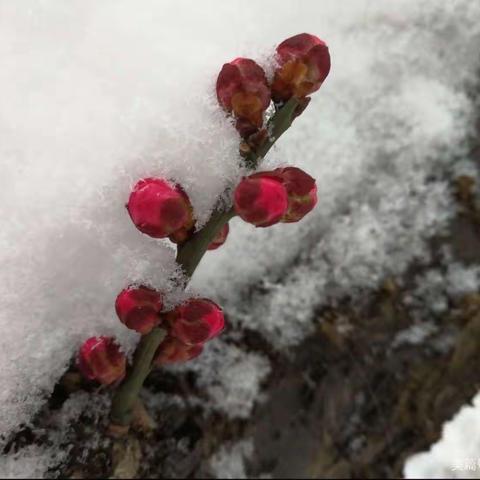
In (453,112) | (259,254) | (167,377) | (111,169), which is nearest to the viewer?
(111,169)

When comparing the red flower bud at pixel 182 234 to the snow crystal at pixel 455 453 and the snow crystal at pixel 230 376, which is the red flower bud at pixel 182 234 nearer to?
the snow crystal at pixel 230 376

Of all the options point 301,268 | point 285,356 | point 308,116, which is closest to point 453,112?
point 308,116

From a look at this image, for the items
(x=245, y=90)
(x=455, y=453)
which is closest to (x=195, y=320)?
(x=245, y=90)

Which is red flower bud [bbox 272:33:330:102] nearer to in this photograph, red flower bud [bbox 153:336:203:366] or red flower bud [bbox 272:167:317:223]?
red flower bud [bbox 272:167:317:223]

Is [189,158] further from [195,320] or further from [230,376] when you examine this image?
[230,376]

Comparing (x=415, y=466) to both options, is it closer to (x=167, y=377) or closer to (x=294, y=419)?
(x=294, y=419)

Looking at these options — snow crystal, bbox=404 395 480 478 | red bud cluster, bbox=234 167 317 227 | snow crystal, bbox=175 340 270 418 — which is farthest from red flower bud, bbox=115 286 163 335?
snow crystal, bbox=404 395 480 478
